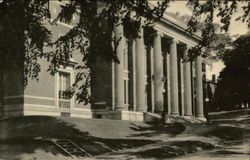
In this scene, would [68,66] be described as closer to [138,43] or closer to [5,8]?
[138,43]

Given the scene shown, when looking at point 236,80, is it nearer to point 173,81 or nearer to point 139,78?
point 173,81

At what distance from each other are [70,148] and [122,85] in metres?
17.4

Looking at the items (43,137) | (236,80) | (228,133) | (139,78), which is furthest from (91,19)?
(236,80)

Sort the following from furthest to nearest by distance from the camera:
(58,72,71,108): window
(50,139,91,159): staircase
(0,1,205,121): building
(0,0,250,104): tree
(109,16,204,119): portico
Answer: (109,16,204,119): portico
(58,72,71,108): window
(0,1,205,121): building
(50,139,91,159): staircase
(0,0,250,104): tree

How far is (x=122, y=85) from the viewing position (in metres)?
41.8

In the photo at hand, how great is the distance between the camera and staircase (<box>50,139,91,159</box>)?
78.5 feet

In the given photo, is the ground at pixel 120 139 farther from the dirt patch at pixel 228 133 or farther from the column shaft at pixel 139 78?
the column shaft at pixel 139 78

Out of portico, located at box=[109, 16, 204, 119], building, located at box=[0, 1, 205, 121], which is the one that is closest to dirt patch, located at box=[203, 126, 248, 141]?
building, located at box=[0, 1, 205, 121]

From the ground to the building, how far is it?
11.7 feet

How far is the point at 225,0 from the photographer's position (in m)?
18.8

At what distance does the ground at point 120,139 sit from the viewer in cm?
2322

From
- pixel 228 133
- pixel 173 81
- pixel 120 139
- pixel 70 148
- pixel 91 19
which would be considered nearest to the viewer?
pixel 91 19

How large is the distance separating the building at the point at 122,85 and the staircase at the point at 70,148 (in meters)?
2.97

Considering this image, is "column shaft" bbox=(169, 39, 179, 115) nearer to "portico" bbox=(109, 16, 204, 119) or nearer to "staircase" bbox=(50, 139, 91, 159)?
"portico" bbox=(109, 16, 204, 119)
